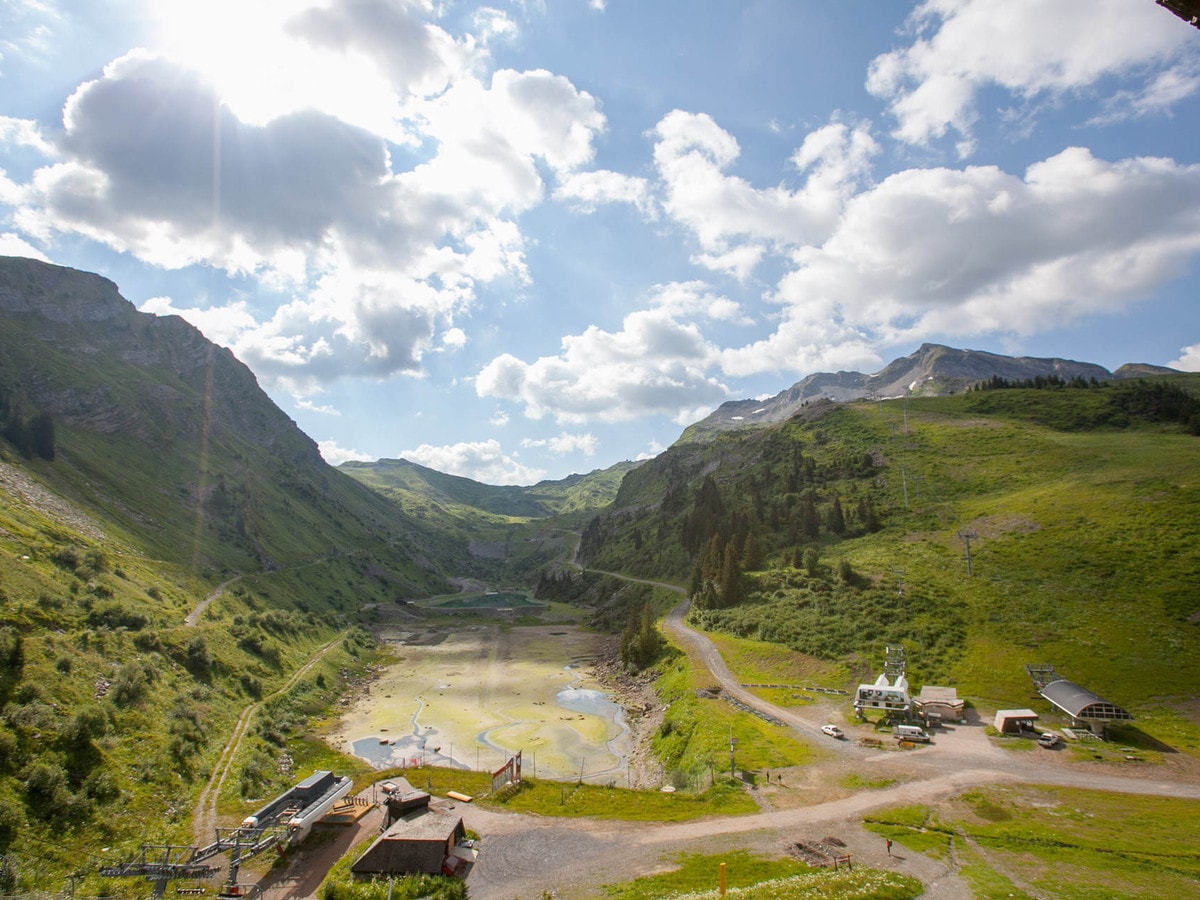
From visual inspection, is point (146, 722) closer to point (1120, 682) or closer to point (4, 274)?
point (1120, 682)

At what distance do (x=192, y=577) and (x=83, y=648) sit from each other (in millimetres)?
52550

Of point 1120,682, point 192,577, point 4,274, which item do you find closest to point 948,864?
point 1120,682

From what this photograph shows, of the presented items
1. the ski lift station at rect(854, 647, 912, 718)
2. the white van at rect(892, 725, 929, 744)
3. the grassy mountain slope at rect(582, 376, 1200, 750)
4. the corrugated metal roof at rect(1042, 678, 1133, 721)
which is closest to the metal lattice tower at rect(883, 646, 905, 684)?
the ski lift station at rect(854, 647, 912, 718)

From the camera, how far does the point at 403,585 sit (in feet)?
625

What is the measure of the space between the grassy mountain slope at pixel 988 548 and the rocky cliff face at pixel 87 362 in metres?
147

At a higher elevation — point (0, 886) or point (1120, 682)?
point (1120, 682)

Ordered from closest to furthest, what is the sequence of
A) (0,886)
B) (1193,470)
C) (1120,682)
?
(0,886) < (1120,682) < (1193,470)

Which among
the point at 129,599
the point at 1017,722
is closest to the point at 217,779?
the point at 129,599

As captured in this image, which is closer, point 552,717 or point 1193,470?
point 552,717

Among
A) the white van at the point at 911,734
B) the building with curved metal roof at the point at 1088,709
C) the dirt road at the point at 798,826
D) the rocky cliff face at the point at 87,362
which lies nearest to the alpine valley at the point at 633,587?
the rocky cliff face at the point at 87,362

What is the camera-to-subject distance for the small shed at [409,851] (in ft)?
88.8

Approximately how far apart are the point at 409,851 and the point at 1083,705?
171 ft

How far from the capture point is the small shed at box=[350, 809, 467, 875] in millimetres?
27062

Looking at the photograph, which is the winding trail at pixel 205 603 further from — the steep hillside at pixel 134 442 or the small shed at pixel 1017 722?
the small shed at pixel 1017 722
